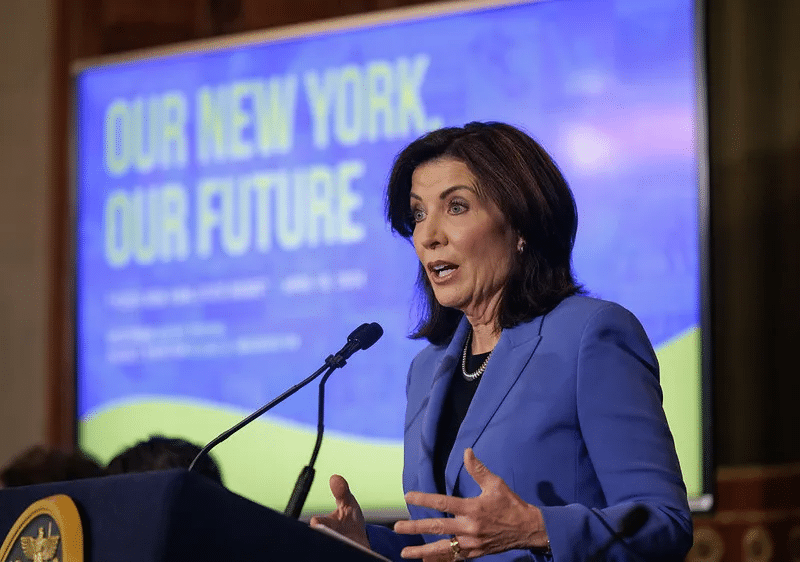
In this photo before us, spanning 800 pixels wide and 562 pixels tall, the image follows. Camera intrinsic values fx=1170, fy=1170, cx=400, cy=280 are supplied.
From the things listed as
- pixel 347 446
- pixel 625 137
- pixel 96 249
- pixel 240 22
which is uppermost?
pixel 240 22

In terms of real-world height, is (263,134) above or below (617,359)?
above

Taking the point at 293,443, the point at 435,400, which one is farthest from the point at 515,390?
the point at 293,443

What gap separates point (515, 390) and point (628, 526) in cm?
27

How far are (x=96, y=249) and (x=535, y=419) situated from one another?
102 inches

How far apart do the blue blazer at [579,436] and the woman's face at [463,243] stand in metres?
0.09

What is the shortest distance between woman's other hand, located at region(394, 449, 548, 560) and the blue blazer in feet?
0.19

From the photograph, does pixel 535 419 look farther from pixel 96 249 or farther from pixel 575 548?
pixel 96 249

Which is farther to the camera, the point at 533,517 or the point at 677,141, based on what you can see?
the point at 677,141

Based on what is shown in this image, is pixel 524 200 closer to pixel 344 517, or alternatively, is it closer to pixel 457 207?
pixel 457 207

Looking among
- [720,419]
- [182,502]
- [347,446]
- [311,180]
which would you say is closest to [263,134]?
[311,180]

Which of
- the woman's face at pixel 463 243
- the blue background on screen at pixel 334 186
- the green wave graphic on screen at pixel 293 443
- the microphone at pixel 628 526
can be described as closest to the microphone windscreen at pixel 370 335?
the woman's face at pixel 463 243

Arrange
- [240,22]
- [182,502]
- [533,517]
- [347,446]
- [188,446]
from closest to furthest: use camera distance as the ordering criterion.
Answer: [182,502] < [533,517] < [188,446] < [347,446] < [240,22]

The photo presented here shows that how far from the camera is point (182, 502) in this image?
3.95ft

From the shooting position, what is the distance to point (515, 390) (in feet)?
5.53
